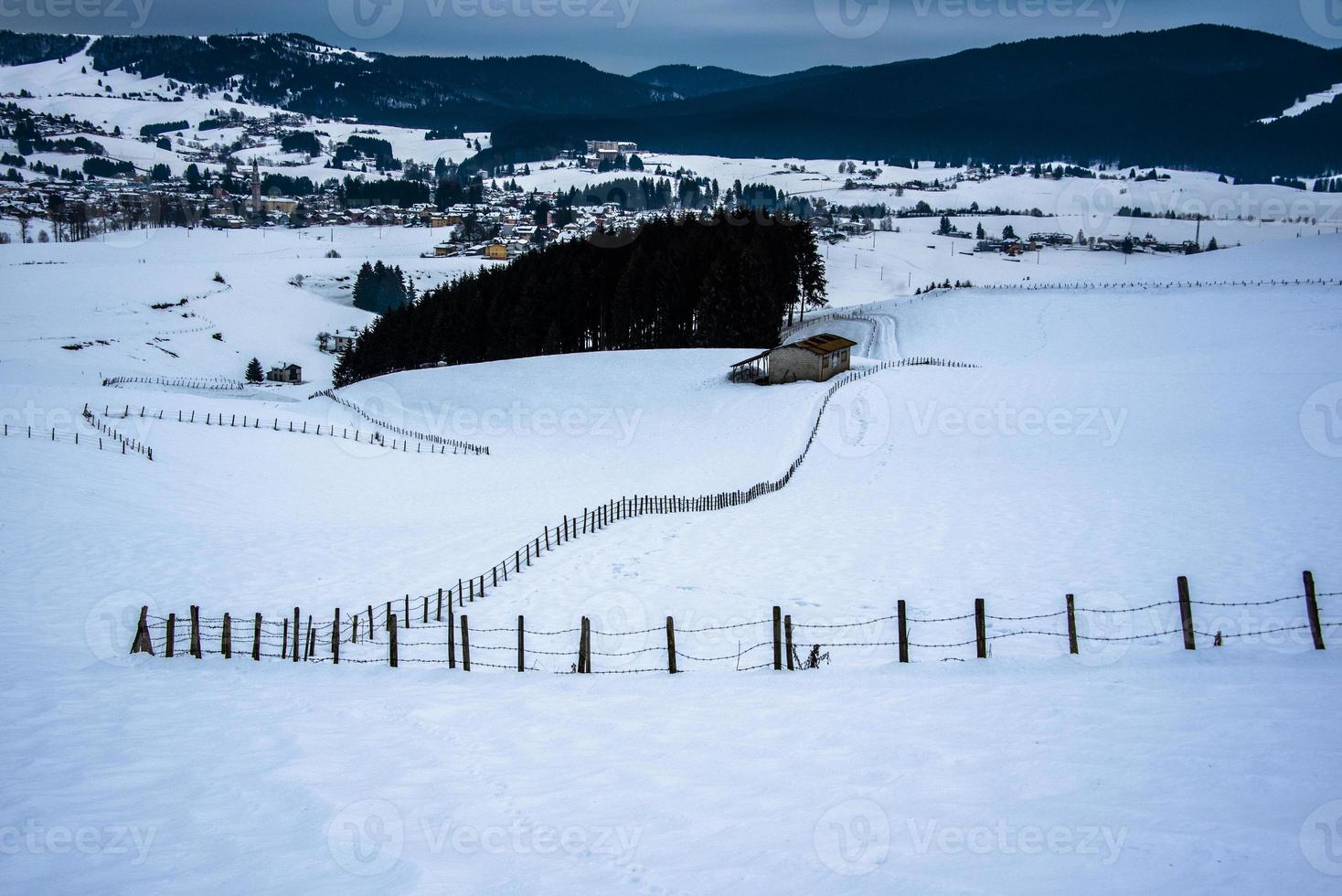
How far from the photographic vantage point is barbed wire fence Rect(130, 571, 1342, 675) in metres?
14.2

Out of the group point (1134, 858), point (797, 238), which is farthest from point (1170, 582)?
point (797, 238)

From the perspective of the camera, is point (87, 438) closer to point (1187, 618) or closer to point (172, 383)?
point (1187, 618)

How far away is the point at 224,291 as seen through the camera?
129625 mm

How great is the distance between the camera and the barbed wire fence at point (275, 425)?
139ft

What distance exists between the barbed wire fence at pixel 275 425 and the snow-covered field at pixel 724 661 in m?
1.45

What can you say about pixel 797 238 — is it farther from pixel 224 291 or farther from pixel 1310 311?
pixel 224 291

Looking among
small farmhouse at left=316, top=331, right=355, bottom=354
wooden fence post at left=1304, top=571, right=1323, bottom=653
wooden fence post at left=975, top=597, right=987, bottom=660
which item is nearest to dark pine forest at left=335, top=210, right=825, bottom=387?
small farmhouse at left=316, top=331, right=355, bottom=354

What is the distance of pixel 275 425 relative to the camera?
44094mm

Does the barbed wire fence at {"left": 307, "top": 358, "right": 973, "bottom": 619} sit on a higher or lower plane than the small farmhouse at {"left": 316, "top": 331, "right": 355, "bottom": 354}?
lower

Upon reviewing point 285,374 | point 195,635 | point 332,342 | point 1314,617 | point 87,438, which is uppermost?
point 332,342

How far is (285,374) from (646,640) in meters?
90.6

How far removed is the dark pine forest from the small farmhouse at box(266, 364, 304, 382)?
52.3 ft

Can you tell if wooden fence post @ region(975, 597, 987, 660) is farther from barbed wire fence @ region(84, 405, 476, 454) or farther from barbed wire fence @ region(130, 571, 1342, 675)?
barbed wire fence @ region(84, 405, 476, 454)

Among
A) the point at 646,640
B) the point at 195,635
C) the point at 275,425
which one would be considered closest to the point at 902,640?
the point at 646,640
